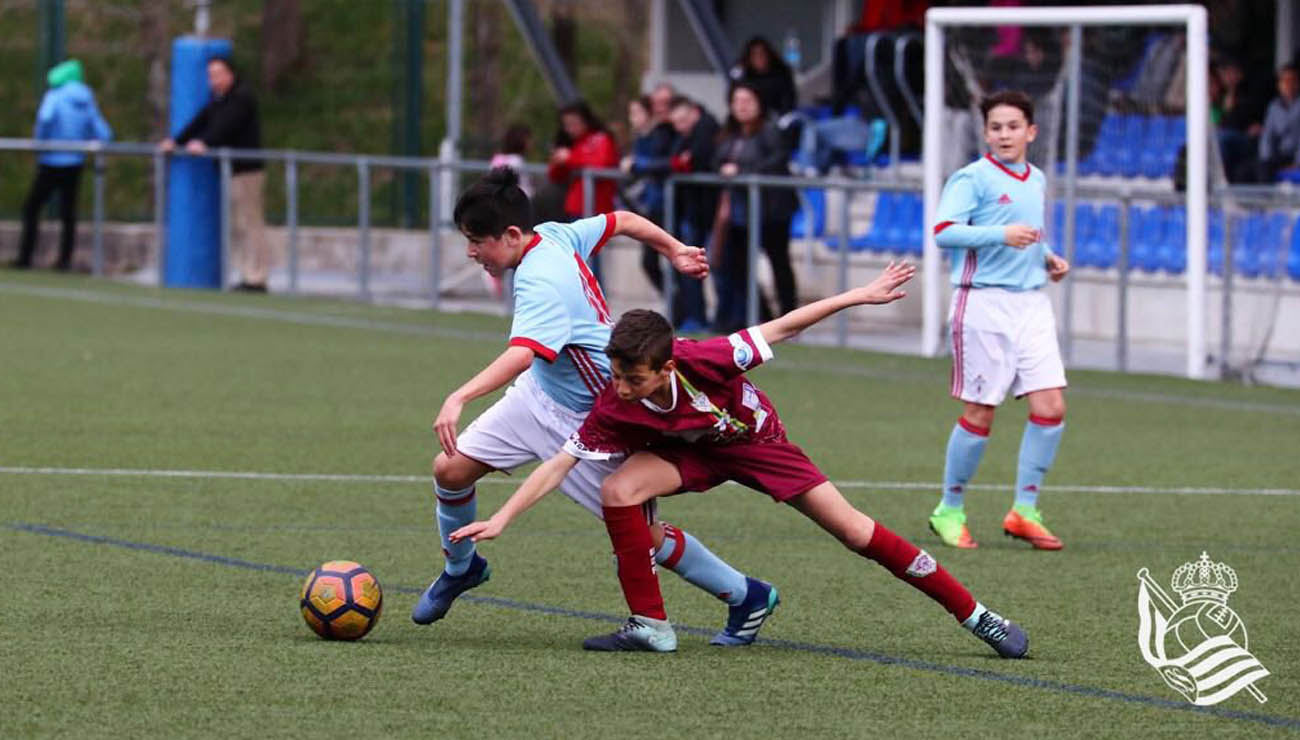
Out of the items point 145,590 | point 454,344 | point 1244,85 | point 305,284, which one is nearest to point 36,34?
point 305,284

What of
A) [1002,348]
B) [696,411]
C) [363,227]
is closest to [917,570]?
[696,411]

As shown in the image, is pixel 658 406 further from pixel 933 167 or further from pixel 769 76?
pixel 769 76

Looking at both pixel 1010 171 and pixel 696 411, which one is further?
pixel 1010 171

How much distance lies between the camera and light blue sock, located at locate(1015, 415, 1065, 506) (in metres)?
9.55

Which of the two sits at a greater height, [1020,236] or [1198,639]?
[1020,236]

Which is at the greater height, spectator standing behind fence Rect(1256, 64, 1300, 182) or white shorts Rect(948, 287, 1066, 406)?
spectator standing behind fence Rect(1256, 64, 1300, 182)

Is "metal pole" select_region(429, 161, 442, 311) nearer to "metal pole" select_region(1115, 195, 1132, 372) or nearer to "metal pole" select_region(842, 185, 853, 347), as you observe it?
"metal pole" select_region(842, 185, 853, 347)

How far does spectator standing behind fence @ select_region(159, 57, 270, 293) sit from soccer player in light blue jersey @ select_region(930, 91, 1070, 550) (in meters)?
13.3

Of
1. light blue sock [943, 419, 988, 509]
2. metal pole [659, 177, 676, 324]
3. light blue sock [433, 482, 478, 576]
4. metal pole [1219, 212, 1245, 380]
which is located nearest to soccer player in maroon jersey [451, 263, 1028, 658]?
light blue sock [433, 482, 478, 576]

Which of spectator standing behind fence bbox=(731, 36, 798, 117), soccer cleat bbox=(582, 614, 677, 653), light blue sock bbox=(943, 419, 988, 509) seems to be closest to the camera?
soccer cleat bbox=(582, 614, 677, 653)

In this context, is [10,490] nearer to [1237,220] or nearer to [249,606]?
[249,606]

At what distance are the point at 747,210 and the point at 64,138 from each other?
8792mm

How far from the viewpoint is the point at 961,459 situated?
9516mm

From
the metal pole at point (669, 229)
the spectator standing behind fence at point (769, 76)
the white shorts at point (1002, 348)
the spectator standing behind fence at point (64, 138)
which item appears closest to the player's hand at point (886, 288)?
the white shorts at point (1002, 348)
